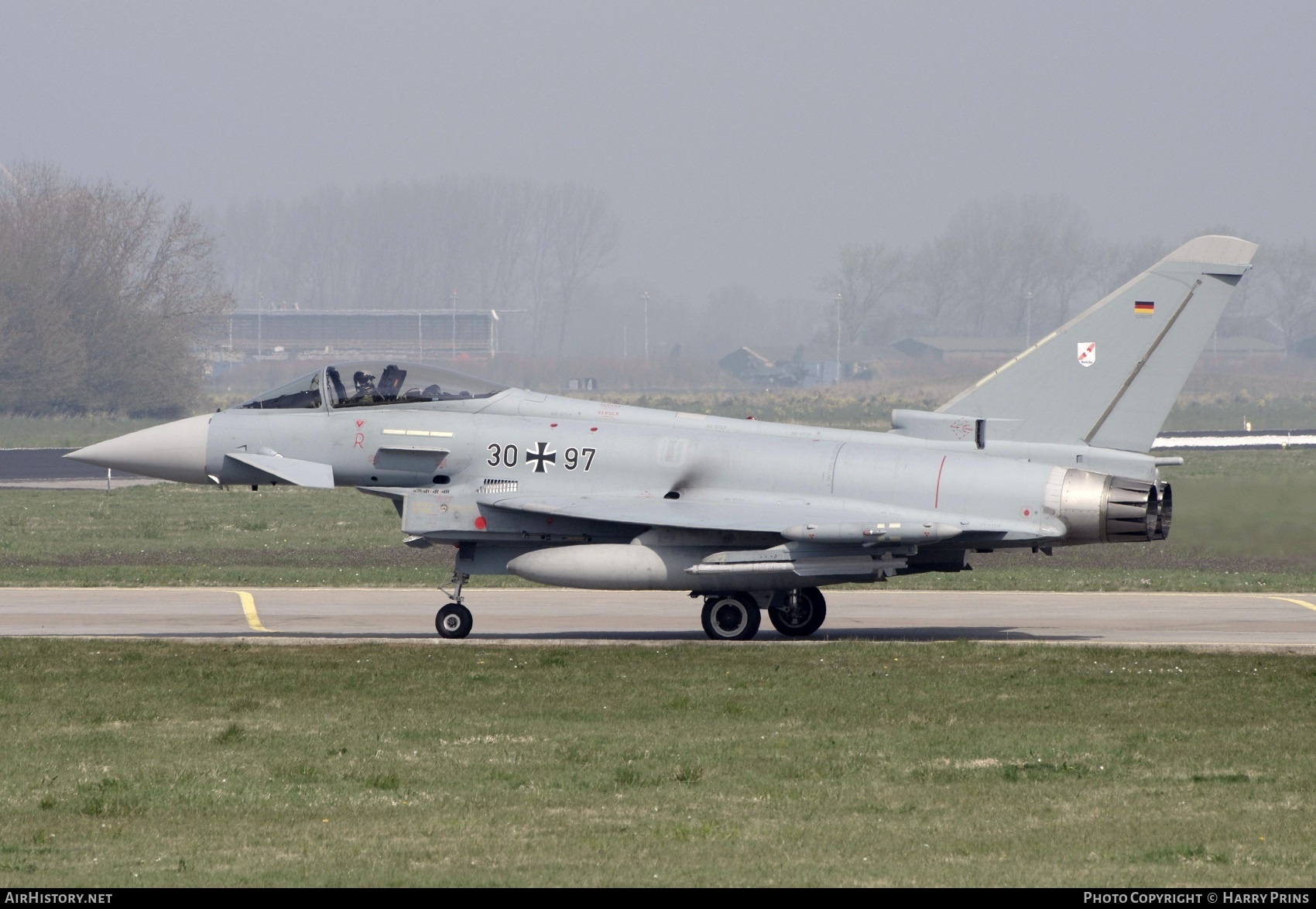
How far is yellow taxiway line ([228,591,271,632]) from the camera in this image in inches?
802

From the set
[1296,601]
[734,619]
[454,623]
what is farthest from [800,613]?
[1296,601]

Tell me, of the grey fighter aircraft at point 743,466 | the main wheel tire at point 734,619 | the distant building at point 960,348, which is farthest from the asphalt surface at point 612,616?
the distant building at point 960,348

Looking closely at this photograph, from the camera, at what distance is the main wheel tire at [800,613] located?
19328mm

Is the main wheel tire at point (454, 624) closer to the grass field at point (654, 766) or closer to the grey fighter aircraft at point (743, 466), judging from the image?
Answer: the grey fighter aircraft at point (743, 466)

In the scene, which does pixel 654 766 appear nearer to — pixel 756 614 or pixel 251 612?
pixel 756 614

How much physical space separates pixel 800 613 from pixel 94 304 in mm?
73549

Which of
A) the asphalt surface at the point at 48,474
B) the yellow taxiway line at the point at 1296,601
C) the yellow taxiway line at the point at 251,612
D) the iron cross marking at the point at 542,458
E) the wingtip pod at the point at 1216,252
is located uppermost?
the wingtip pod at the point at 1216,252

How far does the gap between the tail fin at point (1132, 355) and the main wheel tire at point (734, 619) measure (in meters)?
3.97

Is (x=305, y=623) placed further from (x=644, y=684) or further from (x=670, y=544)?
(x=644, y=684)

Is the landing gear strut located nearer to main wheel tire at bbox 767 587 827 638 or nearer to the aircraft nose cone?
the aircraft nose cone

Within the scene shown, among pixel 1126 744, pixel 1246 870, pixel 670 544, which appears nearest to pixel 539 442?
pixel 670 544

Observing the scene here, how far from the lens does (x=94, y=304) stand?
274ft

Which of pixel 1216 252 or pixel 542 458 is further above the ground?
pixel 1216 252

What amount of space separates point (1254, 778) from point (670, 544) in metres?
8.74
